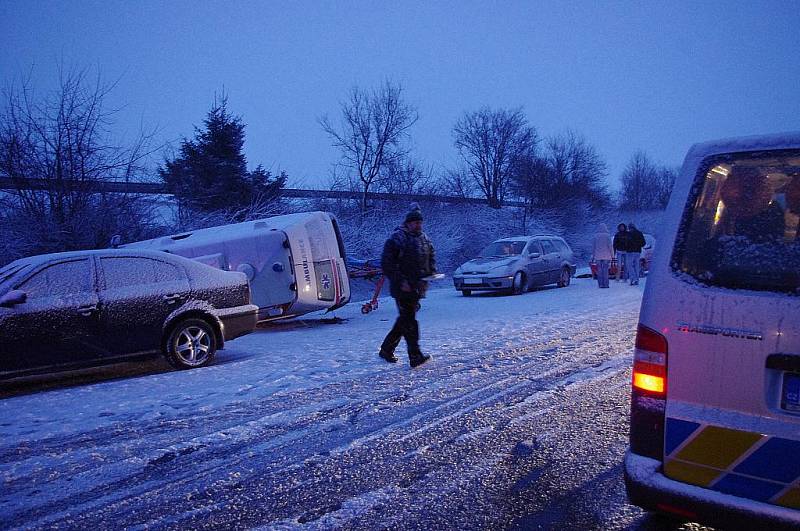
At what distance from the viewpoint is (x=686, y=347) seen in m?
2.31

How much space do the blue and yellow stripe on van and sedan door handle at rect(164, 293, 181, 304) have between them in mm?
5928

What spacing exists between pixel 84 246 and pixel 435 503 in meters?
12.7

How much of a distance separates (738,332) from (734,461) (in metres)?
0.52

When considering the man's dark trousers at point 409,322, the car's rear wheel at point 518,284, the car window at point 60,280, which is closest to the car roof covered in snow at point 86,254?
the car window at point 60,280

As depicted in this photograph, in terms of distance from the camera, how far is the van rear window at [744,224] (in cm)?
220

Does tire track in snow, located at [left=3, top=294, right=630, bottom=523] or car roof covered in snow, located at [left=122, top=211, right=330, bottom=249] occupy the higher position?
car roof covered in snow, located at [left=122, top=211, right=330, bottom=249]

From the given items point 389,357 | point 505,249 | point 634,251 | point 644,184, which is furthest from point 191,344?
point 644,184

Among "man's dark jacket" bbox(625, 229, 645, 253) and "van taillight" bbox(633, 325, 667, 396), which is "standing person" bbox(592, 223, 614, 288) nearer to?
"man's dark jacket" bbox(625, 229, 645, 253)

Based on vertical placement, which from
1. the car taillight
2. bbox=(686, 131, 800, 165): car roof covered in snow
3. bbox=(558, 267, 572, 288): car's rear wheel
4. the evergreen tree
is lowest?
bbox=(558, 267, 572, 288): car's rear wheel

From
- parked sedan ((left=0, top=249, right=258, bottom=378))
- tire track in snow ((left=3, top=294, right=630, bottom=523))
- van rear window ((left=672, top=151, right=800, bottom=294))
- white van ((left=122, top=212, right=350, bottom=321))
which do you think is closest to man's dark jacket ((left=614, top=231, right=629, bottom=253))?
tire track in snow ((left=3, top=294, right=630, bottom=523))

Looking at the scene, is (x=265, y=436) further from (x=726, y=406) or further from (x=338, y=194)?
(x=338, y=194)

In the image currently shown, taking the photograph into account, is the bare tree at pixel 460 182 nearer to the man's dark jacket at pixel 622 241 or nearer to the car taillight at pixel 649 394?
the man's dark jacket at pixel 622 241

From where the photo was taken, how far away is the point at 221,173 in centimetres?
2081

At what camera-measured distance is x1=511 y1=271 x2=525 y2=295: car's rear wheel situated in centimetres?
1516
